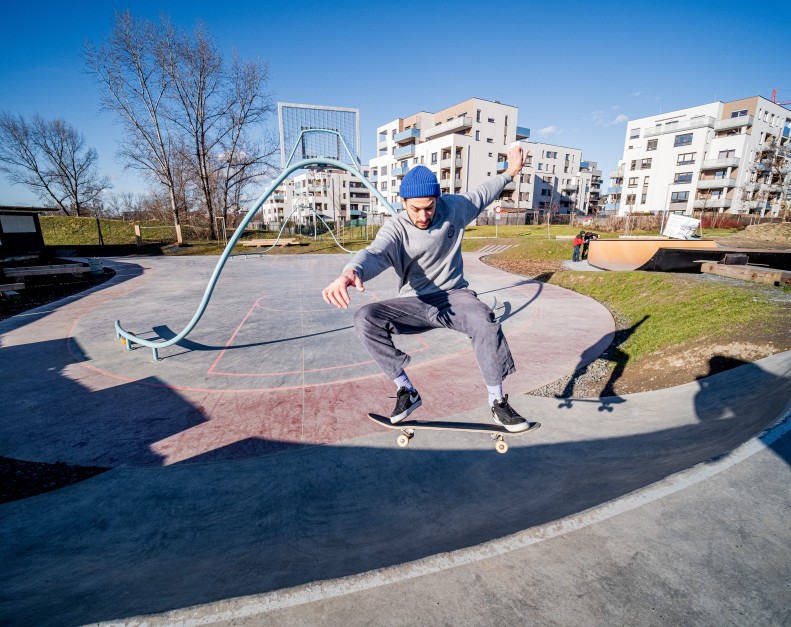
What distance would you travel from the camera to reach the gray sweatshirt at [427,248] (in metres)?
3.96

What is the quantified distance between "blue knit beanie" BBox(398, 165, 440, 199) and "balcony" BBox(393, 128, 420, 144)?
229 ft

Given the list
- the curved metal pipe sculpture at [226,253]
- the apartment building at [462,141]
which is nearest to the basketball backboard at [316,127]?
the curved metal pipe sculpture at [226,253]

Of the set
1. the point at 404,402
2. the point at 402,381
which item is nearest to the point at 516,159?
the point at 402,381

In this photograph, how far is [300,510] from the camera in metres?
3.77

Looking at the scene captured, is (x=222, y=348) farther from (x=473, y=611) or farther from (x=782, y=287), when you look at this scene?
(x=782, y=287)

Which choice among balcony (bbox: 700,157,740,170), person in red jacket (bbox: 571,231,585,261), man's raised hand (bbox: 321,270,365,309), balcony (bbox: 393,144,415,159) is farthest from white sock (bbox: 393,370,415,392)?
balcony (bbox: 700,157,740,170)

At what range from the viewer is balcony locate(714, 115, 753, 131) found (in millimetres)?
57906

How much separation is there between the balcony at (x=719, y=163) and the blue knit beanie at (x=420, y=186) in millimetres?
79915

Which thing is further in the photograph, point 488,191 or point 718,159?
point 718,159

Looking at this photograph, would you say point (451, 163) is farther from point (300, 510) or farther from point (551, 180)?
point (300, 510)

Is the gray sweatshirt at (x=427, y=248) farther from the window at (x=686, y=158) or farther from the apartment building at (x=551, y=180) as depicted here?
the window at (x=686, y=158)

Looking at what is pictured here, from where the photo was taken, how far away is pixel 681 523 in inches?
90.2

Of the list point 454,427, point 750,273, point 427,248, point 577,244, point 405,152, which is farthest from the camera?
point 405,152

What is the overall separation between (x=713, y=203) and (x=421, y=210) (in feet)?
268
